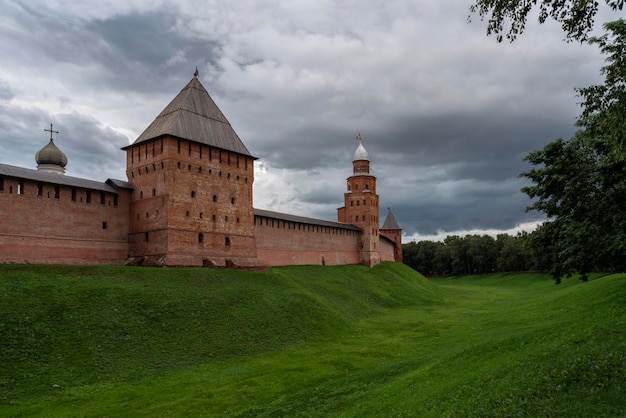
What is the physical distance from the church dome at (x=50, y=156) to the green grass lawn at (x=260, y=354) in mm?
19396

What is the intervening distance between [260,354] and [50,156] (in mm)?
29873

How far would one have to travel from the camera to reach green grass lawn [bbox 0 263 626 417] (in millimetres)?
10930

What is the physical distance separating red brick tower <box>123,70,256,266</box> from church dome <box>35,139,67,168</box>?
1032 cm

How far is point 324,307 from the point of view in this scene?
2995 cm

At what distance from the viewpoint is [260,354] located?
21.4m

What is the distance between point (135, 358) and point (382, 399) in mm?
10920

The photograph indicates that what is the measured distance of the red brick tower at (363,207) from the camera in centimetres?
5675

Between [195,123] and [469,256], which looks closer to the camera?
[195,123]

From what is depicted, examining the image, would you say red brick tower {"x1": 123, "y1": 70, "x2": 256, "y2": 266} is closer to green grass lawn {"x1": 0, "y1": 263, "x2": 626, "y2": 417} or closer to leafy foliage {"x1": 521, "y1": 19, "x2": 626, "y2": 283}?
green grass lawn {"x1": 0, "y1": 263, "x2": 626, "y2": 417}

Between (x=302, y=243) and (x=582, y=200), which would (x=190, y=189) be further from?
(x=582, y=200)

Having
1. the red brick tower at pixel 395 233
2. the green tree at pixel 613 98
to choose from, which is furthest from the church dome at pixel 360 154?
the green tree at pixel 613 98

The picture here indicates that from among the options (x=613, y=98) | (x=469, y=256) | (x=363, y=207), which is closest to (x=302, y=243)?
(x=363, y=207)

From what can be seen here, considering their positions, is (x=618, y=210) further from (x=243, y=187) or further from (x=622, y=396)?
(x=243, y=187)

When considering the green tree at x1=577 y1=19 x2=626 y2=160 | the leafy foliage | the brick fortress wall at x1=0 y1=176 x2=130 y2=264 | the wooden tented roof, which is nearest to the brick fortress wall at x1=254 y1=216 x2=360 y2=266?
the wooden tented roof
